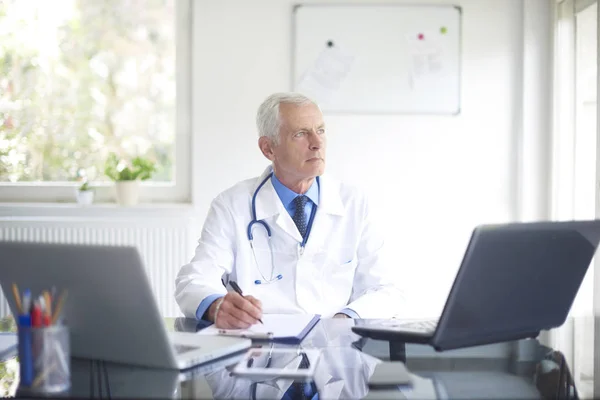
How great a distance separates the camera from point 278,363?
138cm

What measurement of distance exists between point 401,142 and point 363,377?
269 cm

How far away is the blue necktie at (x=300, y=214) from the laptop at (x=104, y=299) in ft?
2.96

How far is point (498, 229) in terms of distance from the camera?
1311 millimetres

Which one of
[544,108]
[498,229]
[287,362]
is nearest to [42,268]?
[287,362]

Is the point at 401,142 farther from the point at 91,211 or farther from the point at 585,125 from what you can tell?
the point at 91,211

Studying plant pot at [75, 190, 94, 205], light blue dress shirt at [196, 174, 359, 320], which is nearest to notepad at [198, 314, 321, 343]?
light blue dress shirt at [196, 174, 359, 320]

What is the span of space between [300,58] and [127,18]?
1.00 m

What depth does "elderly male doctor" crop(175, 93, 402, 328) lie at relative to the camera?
7.34ft

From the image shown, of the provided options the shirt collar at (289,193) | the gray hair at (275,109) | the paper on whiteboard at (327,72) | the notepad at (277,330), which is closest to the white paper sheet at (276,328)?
the notepad at (277,330)

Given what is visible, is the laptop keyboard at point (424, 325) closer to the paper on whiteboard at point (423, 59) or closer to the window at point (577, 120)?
the window at point (577, 120)

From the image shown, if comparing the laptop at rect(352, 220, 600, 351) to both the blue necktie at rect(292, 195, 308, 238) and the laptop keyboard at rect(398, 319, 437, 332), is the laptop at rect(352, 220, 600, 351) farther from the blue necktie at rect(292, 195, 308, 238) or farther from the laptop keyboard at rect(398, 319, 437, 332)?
the blue necktie at rect(292, 195, 308, 238)

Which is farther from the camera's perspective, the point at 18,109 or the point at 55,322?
the point at 18,109

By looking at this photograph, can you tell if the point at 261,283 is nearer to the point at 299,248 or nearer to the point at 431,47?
the point at 299,248

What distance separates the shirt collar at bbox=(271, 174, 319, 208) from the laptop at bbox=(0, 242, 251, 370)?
97 cm
